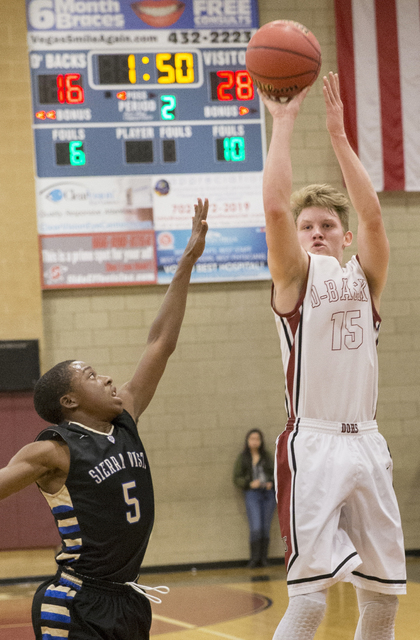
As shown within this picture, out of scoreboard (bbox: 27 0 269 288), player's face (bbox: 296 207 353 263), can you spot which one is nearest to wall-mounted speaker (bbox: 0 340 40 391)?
scoreboard (bbox: 27 0 269 288)

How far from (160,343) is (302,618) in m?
1.24

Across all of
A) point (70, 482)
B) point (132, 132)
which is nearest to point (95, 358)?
point (132, 132)

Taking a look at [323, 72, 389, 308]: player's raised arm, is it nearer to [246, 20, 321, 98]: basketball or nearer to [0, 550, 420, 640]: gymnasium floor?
[246, 20, 321, 98]: basketball

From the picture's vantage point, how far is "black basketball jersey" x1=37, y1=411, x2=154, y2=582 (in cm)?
279

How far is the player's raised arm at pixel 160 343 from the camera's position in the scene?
128 inches

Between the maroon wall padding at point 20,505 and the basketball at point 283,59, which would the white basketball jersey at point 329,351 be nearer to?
the basketball at point 283,59

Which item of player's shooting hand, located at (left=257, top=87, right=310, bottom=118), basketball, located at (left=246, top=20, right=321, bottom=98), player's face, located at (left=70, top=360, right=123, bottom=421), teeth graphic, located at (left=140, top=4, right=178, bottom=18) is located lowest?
player's face, located at (left=70, top=360, right=123, bottom=421)

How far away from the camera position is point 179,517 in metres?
10.0

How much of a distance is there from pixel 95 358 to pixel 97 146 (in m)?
2.71

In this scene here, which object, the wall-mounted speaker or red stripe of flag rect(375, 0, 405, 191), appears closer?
the wall-mounted speaker

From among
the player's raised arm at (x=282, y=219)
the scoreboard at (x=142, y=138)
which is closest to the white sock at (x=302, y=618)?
the player's raised arm at (x=282, y=219)

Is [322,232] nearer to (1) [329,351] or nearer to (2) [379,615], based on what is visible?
(1) [329,351]

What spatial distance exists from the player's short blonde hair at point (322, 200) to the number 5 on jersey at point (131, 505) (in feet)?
4.42

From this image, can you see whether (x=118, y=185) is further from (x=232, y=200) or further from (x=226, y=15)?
(x=226, y=15)
